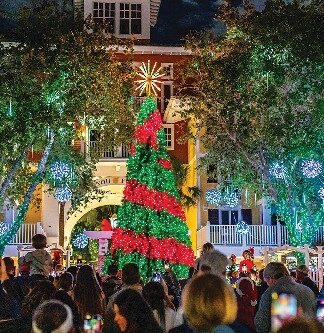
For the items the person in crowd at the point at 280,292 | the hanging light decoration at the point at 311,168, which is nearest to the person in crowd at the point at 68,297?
the person in crowd at the point at 280,292

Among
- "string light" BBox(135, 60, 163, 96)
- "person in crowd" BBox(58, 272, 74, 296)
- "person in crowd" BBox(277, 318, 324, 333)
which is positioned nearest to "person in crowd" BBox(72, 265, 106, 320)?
"person in crowd" BBox(58, 272, 74, 296)

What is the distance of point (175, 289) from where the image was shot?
45.2 feet

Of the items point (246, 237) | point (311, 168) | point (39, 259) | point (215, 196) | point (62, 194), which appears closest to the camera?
point (39, 259)

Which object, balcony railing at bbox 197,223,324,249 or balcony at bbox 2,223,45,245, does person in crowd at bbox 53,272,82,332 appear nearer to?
balcony railing at bbox 197,223,324,249

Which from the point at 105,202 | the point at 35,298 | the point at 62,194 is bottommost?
the point at 35,298

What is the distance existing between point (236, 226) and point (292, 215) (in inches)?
298

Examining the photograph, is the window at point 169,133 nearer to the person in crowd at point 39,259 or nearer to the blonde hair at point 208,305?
the person in crowd at point 39,259

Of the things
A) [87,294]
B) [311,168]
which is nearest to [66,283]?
[87,294]

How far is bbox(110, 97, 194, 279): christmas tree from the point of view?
2564 centimetres

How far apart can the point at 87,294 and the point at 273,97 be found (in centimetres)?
1578

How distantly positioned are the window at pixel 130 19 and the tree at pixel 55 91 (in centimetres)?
1132

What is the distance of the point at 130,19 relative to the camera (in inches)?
1422

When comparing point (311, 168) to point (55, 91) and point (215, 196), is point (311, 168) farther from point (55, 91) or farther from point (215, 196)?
point (55, 91)

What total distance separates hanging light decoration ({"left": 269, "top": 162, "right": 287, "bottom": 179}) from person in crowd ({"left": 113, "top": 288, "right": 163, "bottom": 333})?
1954cm
